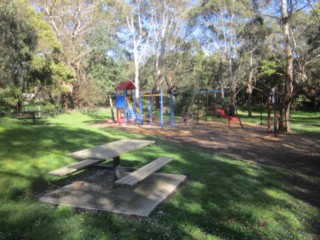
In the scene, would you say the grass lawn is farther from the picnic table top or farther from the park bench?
the picnic table top

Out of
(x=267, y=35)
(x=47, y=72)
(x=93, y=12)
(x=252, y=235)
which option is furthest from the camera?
(x=93, y=12)

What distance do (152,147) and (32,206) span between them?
530 cm

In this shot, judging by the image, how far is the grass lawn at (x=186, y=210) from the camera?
367cm

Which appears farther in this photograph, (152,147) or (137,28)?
(137,28)

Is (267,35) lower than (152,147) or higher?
higher

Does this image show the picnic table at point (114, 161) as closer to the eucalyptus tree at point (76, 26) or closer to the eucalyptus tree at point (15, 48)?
the eucalyptus tree at point (15, 48)

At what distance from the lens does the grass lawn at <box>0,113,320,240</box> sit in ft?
12.0

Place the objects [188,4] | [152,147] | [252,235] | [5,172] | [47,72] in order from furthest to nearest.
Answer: [188,4]
[47,72]
[152,147]
[5,172]
[252,235]

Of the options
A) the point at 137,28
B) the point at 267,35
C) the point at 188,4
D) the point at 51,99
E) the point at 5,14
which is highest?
the point at 188,4

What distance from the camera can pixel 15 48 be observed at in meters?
15.0

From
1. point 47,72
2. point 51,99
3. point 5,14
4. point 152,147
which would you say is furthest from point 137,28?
point 152,147

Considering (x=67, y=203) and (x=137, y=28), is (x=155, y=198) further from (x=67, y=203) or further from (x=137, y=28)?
(x=137, y=28)

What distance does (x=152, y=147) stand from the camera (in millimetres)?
9391

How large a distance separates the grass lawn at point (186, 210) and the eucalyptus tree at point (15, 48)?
29.9 ft
